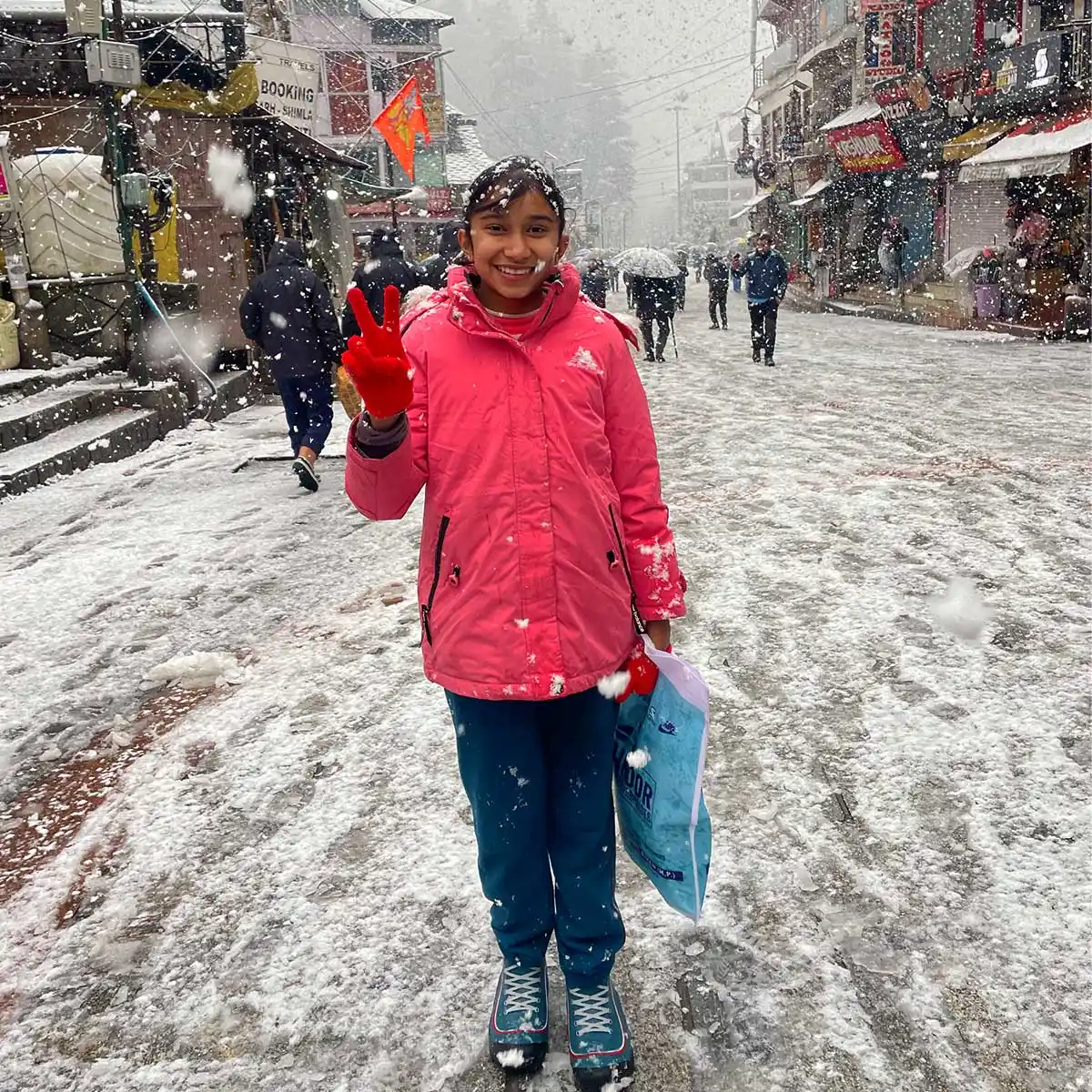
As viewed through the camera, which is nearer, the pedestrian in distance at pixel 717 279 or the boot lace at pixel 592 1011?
the boot lace at pixel 592 1011

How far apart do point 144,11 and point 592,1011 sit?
15923mm

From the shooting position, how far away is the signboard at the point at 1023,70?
18047mm

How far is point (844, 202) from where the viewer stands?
3372 centimetres

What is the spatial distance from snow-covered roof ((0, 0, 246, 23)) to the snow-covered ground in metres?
10.8

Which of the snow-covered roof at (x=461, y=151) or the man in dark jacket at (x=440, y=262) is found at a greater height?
the snow-covered roof at (x=461, y=151)

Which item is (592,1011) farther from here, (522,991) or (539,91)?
Result: (539,91)

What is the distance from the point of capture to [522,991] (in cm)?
216

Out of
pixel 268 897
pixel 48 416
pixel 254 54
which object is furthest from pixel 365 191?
pixel 268 897

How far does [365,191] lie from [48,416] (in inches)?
567

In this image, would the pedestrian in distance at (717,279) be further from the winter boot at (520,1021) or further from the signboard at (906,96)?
Result: the winter boot at (520,1021)

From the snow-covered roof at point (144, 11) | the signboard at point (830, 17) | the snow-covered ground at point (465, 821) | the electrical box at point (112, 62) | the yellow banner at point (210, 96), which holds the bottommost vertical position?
the snow-covered ground at point (465, 821)

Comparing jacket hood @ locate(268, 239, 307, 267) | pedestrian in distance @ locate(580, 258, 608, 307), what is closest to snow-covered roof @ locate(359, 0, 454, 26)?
pedestrian in distance @ locate(580, 258, 608, 307)

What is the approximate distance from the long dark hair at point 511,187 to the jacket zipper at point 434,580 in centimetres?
65

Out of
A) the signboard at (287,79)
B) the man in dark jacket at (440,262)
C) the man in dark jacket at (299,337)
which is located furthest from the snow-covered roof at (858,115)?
the man in dark jacket at (299,337)
